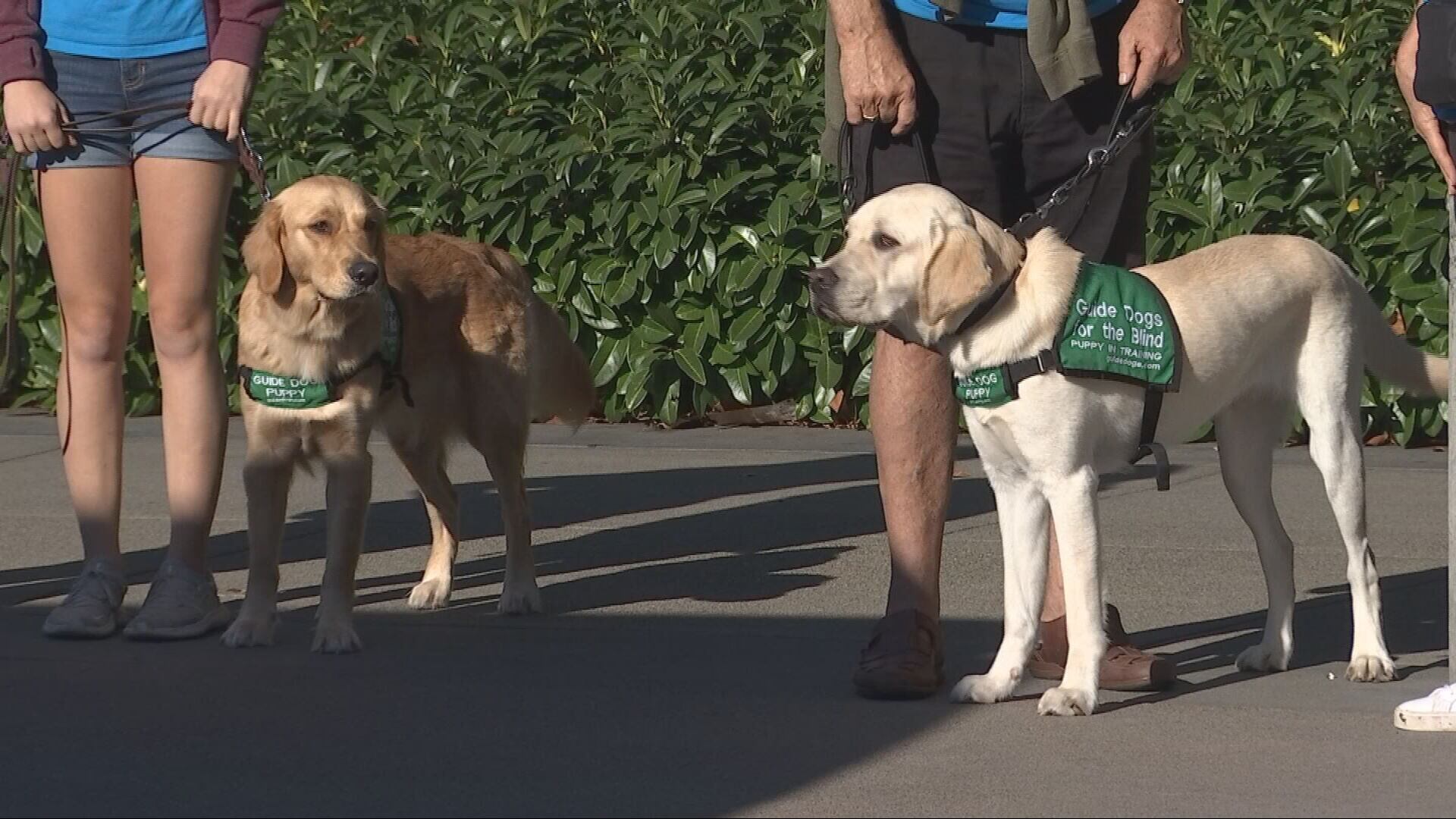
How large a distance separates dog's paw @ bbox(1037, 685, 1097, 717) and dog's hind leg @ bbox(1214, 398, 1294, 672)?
0.66 meters

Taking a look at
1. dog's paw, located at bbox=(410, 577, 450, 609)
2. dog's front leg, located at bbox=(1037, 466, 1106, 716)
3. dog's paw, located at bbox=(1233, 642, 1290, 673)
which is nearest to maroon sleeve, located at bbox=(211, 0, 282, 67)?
dog's paw, located at bbox=(410, 577, 450, 609)

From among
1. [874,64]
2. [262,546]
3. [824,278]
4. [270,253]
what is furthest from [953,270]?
[262,546]

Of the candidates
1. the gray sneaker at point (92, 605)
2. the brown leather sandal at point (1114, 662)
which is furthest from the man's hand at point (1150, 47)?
the gray sneaker at point (92, 605)

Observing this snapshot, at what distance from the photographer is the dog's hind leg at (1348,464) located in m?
4.82

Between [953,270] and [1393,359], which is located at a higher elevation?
[953,270]

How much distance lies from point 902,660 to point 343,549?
5.29ft

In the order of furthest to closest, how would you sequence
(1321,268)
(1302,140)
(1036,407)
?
(1302,140), (1321,268), (1036,407)

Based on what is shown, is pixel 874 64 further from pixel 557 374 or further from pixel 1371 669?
pixel 557 374

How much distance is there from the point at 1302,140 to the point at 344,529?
15.9 ft

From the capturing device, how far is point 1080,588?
177 inches

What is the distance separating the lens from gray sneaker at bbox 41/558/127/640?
17.9 feet

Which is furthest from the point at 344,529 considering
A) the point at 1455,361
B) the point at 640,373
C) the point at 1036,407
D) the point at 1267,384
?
the point at 640,373

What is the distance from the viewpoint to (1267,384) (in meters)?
4.86

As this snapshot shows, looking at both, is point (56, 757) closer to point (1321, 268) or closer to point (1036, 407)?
point (1036, 407)
